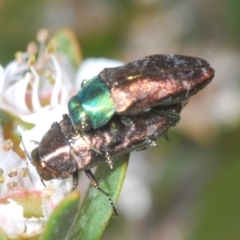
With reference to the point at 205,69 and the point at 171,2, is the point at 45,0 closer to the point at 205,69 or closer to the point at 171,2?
the point at 171,2

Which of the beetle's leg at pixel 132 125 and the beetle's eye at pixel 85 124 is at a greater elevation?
the beetle's eye at pixel 85 124

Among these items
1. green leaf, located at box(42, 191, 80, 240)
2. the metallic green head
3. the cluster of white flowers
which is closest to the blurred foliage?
the cluster of white flowers

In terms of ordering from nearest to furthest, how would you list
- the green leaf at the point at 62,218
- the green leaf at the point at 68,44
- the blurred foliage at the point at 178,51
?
the green leaf at the point at 62,218 → the green leaf at the point at 68,44 → the blurred foliage at the point at 178,51

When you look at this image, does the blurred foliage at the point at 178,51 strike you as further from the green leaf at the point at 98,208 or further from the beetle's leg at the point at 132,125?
the green leaf at the point at 98,208

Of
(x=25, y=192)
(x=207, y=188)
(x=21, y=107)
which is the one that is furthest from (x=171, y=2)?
(x=25, y=192)

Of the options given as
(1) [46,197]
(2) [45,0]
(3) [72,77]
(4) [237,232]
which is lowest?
(4) [237,232]

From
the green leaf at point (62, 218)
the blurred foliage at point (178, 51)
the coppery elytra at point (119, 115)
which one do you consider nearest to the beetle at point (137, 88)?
the coppery elytra at point (119, 115)
